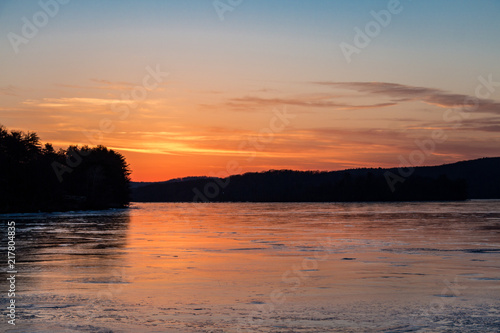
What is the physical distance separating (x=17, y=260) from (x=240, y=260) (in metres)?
9.11

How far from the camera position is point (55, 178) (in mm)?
111562

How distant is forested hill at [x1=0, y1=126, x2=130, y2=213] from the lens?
99188mm

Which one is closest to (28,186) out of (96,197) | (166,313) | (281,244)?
(96,197)

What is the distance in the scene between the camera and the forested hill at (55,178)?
99.2 metres
